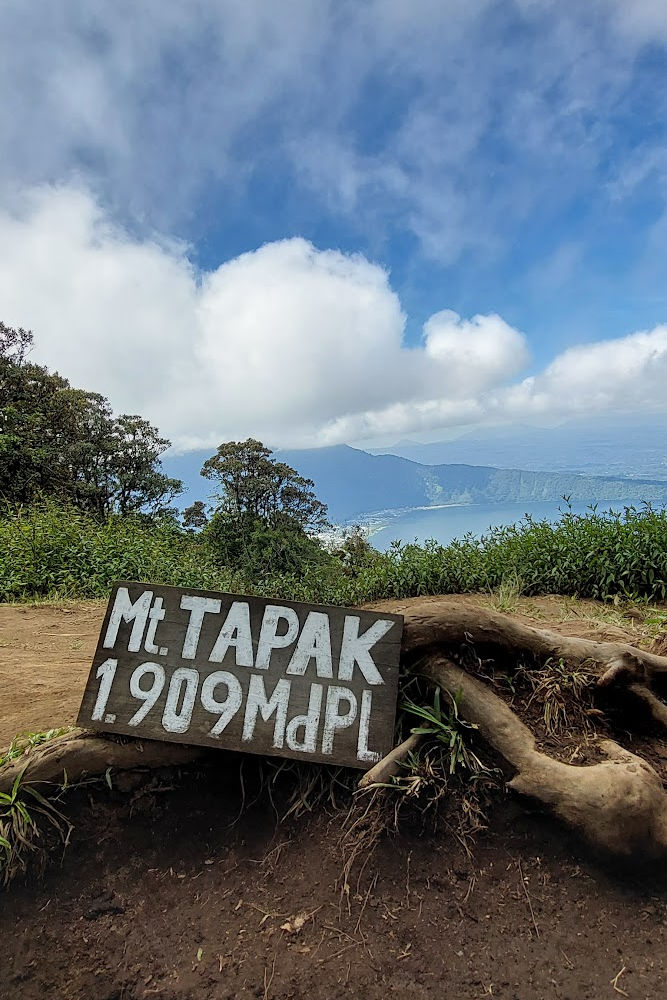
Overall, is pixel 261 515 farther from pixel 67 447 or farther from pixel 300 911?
pixel 300 911

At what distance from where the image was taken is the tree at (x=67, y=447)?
17.2m

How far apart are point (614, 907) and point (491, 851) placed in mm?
516

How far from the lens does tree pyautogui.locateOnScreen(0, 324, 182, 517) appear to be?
17.2 m

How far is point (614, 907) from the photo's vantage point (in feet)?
7.97

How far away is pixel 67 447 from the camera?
18.9m

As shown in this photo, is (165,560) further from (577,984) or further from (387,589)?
(577,984)

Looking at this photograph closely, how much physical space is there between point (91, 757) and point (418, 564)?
21.6 feet

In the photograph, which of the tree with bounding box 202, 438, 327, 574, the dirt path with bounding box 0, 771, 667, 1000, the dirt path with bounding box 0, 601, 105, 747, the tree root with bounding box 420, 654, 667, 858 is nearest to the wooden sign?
the dirt path with bounding box 0, 771, 667, 1000

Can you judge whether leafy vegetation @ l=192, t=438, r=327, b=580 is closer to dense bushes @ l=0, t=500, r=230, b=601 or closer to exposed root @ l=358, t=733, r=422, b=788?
dense bushes @ l=0, t=500, r=230, b=601

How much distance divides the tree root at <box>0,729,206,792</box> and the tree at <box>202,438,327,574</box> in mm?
13036

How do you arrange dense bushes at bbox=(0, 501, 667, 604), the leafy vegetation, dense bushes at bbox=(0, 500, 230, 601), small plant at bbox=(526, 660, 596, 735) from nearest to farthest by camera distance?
small plant at bbox=(526, 660, 596, 735)
dense bushes at bbox=(0, 501, 667, 604)
dense bushes at bbox=(0, 500, 230, 601)
the leafy vegetation

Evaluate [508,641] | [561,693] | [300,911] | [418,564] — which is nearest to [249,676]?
[300,911]

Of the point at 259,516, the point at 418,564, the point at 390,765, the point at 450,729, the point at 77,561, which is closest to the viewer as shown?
the point at 390,765

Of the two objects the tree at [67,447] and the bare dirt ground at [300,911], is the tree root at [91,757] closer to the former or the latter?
the bare dirt ground at [300,911]
